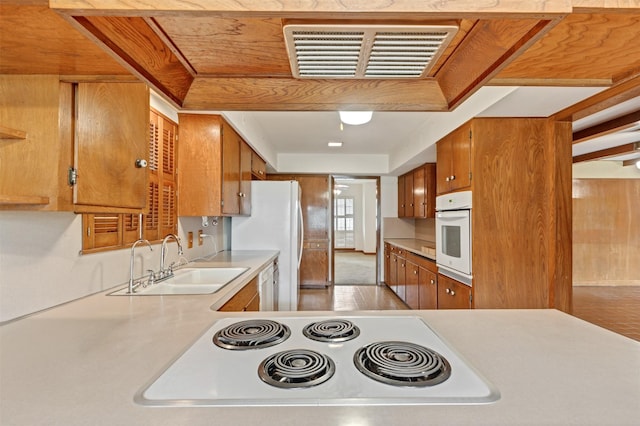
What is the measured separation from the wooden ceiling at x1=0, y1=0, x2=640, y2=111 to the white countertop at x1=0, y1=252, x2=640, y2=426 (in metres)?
0.78

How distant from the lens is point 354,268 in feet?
24.7

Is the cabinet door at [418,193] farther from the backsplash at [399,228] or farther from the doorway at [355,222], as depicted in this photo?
the doorway at [355,222]

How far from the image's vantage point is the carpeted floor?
20.0 feet

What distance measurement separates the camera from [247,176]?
11.2 feet

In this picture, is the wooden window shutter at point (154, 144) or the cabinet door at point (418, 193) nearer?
the wooden window shutter at point (154, 144)

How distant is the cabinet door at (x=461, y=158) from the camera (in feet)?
8.41

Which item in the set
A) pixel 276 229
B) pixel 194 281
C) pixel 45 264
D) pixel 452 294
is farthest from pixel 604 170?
pixel 45 264

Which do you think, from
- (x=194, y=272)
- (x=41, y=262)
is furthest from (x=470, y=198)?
(x=41, y=262)

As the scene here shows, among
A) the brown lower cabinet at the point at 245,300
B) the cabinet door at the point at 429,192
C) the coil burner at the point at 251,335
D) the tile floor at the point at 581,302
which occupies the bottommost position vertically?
the tile floor at the point at 581,302

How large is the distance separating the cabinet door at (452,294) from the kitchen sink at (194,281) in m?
1.86

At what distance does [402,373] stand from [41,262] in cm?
155

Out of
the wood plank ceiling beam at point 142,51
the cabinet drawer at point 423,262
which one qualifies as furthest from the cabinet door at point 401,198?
the wood plank ceiling beam at point 142,51

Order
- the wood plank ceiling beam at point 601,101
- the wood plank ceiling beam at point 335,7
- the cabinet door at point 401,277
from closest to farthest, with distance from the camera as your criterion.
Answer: the wood plank ceiling beam at point 335,7 → the wood plank ceiling beam at point 601,101 → the cabinet door at point 401,277

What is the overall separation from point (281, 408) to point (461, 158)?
2.61 m
